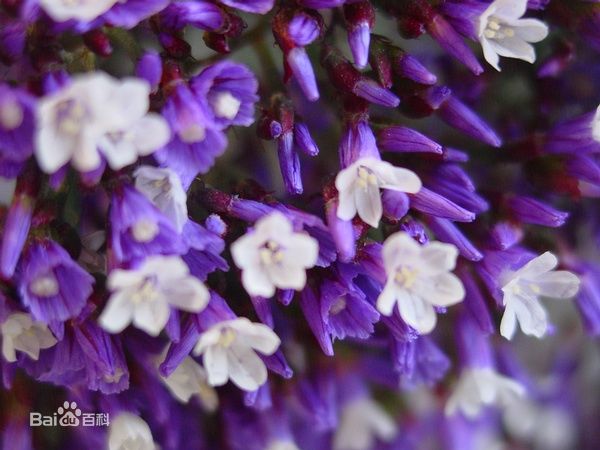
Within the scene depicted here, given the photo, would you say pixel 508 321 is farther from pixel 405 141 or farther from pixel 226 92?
pixel 226 92

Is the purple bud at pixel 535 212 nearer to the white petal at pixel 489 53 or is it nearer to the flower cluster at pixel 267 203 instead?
the flower cluster at pixel 267 203

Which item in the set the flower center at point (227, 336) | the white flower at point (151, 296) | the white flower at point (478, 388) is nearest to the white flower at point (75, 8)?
the white flower at point (151, 296)

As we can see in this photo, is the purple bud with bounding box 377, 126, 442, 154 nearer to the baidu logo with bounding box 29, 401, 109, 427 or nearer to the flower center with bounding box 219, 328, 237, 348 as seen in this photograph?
the flower center with bounding box 219, 328, 237, 348

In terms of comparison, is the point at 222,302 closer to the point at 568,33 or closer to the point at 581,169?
the point at 581,169

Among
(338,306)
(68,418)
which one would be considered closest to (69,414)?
(68,418)

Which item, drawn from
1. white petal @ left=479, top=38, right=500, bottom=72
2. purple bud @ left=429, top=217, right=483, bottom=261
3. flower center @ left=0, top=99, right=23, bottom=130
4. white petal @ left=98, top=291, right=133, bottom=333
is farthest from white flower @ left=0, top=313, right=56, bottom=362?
white petal @ left=479, top=38, right=500, bottom=72
